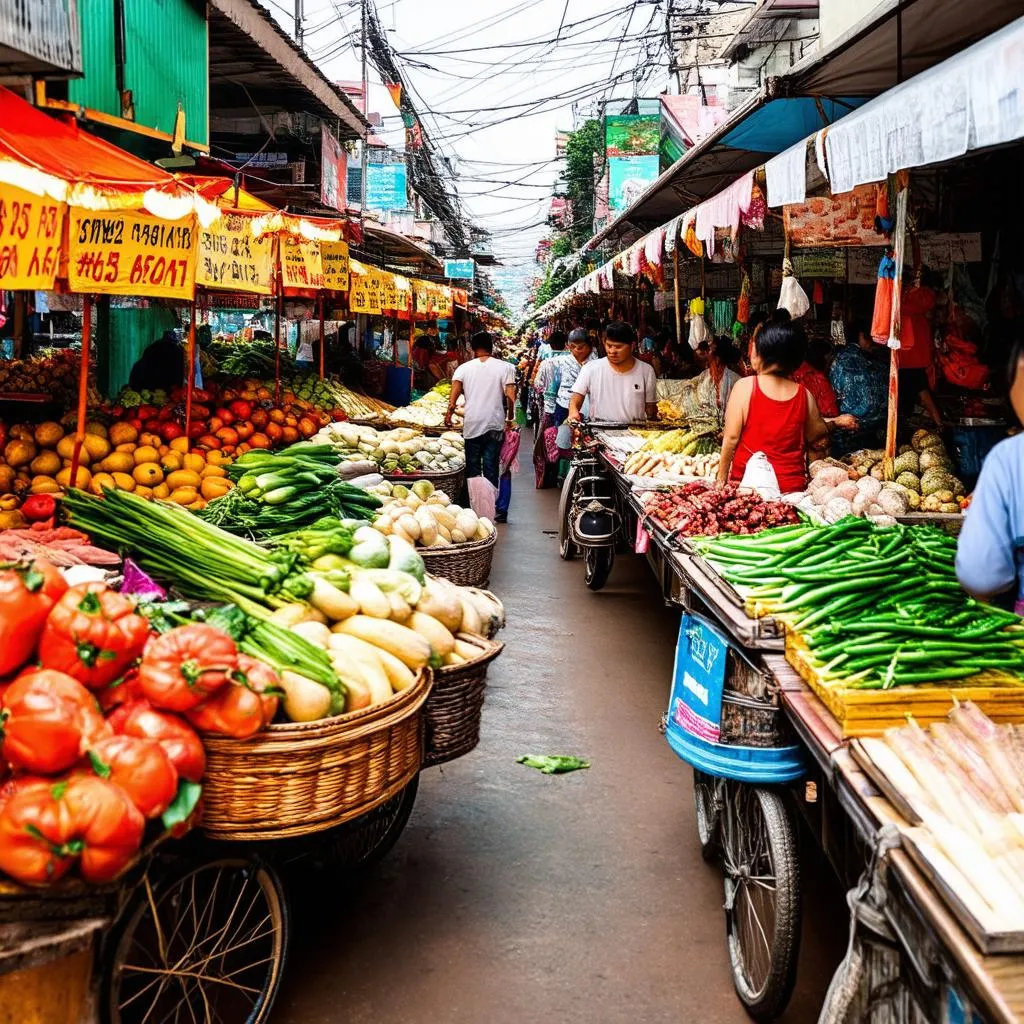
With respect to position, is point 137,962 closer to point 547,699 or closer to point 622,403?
point 547,699

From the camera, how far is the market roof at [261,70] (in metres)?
11.2

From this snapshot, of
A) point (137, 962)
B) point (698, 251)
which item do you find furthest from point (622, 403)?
point (137, 962)

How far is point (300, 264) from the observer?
28.6 ft

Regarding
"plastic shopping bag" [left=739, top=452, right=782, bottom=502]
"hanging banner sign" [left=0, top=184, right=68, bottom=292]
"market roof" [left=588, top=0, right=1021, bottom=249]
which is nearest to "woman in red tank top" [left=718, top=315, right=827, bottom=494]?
"plastic shopping bag" [left=739, top=452, right=782, bottom=502]

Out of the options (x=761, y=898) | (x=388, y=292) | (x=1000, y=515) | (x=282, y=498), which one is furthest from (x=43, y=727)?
(x=388, y=292)

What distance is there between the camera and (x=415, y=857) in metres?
4.39

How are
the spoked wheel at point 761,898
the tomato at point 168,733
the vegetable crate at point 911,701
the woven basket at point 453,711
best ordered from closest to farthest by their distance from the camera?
the tomato at point 168,733
the vegetable crate at point 911,701
the spoked wheel at point 761,898
the woven basket at point 453,711

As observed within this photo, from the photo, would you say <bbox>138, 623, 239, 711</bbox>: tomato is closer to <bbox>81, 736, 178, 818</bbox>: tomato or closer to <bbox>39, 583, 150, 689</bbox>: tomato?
<bbox>39, 583, 150, 689</bbox>: tomato

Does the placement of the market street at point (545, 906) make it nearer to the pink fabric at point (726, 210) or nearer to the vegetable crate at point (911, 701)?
the vegetable crate at point (911, 701)

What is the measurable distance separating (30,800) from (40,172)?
311 cm

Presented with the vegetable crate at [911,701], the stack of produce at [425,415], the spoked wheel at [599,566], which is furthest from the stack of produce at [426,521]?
the stack of produce at [425,415]

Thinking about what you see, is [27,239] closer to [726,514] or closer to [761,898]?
[726,514]

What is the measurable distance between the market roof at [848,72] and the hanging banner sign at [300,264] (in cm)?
355

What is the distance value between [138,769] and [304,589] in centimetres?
128
